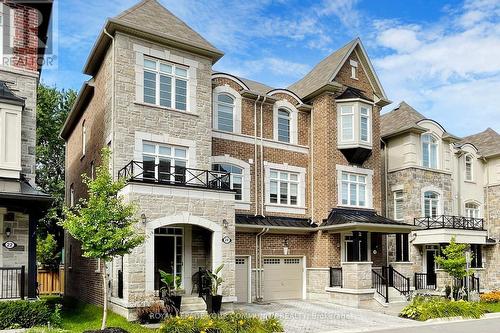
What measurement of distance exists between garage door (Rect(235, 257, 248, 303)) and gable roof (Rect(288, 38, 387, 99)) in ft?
27.5

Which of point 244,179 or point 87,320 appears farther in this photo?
point 244,179

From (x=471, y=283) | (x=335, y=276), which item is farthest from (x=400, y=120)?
(x=335, y=276)

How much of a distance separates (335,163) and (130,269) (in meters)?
11.2

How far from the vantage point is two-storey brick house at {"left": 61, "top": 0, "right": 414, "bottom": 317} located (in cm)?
1666

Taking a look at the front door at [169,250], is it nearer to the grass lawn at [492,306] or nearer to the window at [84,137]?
the window at [84,137]

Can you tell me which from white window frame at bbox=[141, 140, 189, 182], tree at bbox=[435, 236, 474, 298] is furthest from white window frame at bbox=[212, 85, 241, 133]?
tree at bbox=[435, 236, 474, 298]

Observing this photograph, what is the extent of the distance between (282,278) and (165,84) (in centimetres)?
990

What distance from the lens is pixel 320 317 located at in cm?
1711

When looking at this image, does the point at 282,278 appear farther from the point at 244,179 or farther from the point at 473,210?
the point at 473,210

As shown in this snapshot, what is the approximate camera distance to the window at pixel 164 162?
1719 cm

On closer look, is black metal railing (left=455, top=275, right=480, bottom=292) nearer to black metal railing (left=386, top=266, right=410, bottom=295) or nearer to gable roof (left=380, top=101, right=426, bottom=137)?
black metal railing (left=386, top=266, right=410, bottom=295)

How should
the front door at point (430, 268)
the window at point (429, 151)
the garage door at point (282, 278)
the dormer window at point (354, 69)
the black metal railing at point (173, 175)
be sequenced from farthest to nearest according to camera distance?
the window at point (429, 151) → the front door at point (430, 268) → the dormer window at point (354, 69) → the garage door at point (282, 278) → the black metal railing at point (173, 175)

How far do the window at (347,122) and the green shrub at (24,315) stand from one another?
48.1 ft

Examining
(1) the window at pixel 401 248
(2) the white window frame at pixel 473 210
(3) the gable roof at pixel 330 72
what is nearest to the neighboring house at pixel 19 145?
(3) the gable roof at pixel 330 72
